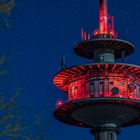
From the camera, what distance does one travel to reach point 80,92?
7081cm

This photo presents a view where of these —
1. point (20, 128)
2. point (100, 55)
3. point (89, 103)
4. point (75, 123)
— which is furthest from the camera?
point (75, 123)

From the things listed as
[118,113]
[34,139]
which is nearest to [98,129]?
[118,113]

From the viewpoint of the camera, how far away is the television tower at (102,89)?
68.6 metres

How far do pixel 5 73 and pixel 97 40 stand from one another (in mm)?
56355

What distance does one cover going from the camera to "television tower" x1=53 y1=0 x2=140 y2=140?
68625mm

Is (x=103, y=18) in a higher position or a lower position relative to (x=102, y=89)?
higher

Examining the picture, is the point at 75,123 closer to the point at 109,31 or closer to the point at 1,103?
the point at 109,31

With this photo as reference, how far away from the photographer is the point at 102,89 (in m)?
70.4

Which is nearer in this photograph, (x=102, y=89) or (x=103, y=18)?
(x=102, y=89)

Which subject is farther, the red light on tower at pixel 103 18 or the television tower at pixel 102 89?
the red light on tower at pixel 103 18

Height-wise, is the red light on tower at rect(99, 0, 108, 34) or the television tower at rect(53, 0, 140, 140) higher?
the red light on tower at rect(99, 0, 108, 34)

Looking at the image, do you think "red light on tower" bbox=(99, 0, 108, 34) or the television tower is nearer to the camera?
the television tower

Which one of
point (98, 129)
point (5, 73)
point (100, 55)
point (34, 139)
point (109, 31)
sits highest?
point (109, 31)

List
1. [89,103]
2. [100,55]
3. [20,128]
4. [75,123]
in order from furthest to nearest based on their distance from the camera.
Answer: [75,123]
[100,55]
[89,103]
[20,128]
